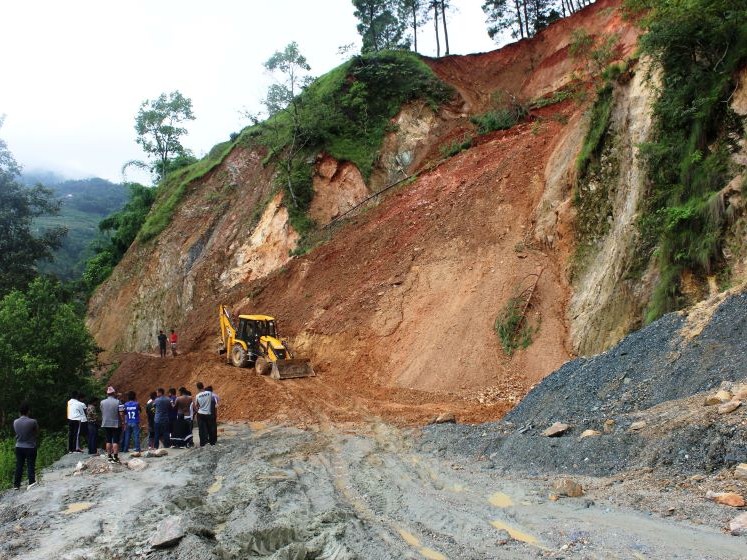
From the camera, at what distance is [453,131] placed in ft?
104

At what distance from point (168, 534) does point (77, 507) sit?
2.41 m

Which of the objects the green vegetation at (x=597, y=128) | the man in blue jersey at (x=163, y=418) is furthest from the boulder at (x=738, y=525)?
the green vegetation at (x=597, y=128)

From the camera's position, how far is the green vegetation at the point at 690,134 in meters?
11.9

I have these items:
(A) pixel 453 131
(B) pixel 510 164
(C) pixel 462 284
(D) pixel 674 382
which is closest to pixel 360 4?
(A) pixel 453 131

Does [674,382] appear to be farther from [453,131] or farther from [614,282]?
[453,131]

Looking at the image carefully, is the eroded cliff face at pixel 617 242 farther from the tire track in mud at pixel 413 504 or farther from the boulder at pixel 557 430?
the tire track in mud at pixel 413 504

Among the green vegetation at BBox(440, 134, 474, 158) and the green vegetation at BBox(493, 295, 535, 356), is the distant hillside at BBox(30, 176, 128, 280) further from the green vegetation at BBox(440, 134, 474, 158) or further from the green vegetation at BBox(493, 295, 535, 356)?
the green vegetation at BBox(493, 295, 535, 356)

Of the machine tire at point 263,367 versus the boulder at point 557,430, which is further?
the machine tire at point 263,367

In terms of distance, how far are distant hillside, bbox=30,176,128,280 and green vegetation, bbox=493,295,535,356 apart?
51.9 meters

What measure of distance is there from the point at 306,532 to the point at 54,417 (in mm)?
13454

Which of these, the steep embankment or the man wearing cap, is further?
the steep embankment

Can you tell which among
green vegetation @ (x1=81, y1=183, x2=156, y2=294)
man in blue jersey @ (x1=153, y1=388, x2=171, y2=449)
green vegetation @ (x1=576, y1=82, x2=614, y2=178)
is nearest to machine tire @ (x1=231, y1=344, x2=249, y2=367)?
man in blue jersey @ (x1=153, y1=388, x2=171, y2=449)

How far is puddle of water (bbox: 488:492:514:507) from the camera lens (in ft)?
23.0

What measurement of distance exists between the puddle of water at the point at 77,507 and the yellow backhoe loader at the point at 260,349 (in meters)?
10.5
